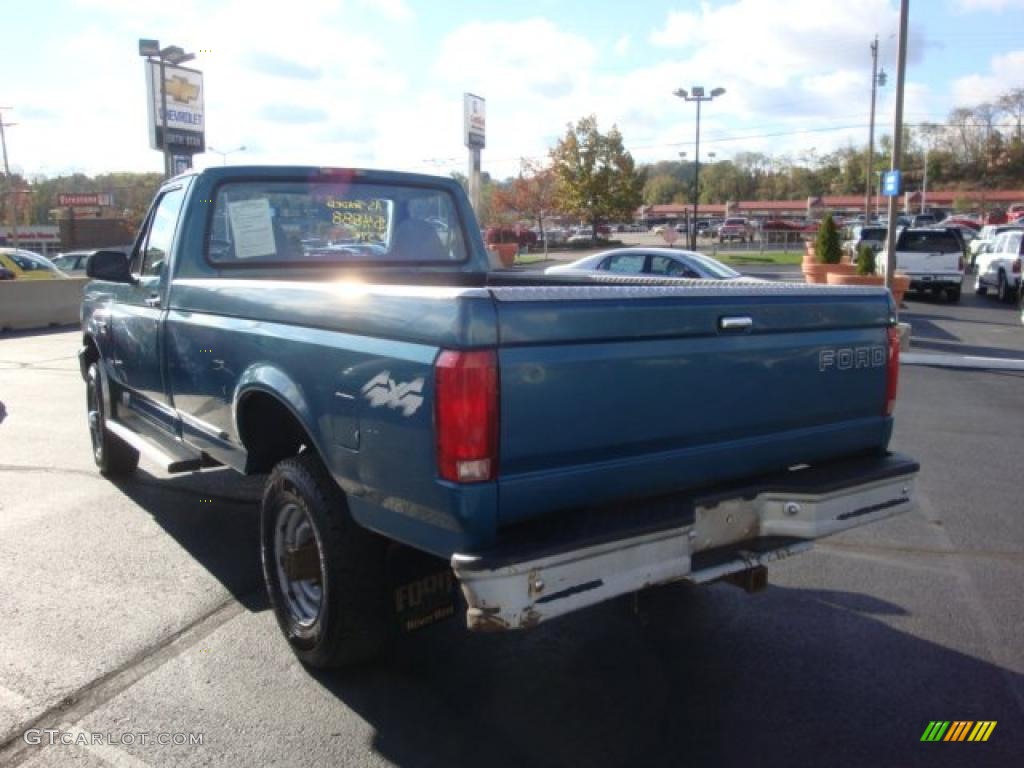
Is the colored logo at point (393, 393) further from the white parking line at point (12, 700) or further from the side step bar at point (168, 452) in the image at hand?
the side step bar at point (168, 452)

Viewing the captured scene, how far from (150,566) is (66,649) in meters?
1.04

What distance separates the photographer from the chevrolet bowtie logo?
A: 942 inches

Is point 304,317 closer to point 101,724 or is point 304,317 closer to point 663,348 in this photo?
point 663,348

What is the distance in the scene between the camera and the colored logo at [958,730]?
3.35 metres

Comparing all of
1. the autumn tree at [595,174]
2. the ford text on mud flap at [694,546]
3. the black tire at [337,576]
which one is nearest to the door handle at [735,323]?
the ford text on mud flap at [694,546]

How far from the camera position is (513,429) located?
290 centimetres

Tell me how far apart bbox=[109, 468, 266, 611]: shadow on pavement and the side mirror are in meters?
1.58

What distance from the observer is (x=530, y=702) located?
3.64m

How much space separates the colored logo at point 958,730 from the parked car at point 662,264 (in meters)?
11.2

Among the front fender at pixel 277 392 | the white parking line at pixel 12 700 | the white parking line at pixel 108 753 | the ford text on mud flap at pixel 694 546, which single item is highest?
the front fender at pixel 277 392

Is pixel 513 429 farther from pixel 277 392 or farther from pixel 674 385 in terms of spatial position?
pixel 277 392

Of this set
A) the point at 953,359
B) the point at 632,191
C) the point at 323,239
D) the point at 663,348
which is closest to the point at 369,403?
the point at 663,348

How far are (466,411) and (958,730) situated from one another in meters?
2.24

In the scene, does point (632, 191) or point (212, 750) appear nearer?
point (212, 750)
